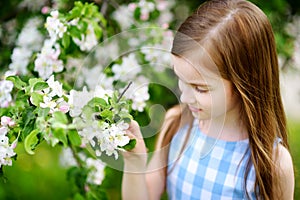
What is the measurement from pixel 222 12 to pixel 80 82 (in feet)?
1.36

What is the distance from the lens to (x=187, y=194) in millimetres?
1656

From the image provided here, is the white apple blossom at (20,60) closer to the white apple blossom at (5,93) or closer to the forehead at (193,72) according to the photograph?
the white apple blossom at (5,93)

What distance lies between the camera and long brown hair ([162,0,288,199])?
139 centimetres

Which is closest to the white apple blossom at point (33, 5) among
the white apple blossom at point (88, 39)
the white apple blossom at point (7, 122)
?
the white apple blossom at point (88, 39)

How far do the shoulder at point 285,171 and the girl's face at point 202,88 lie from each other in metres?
0.22

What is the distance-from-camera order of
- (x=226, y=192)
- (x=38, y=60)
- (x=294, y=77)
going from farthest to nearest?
(x=294, y=77) < (x=38, y=60) < (x=226, y=192)

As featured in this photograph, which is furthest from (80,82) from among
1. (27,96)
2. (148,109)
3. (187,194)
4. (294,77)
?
(294,77)

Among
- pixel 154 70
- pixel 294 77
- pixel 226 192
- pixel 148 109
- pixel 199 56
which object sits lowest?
pixel 294 77

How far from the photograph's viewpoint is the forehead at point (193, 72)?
1335 millimetres

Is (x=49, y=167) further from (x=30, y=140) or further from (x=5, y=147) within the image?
(x=30, y=140)

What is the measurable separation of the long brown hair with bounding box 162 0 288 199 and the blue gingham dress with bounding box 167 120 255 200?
51 mm

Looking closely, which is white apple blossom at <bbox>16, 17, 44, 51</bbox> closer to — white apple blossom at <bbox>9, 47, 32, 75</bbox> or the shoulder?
white apple blossom at <bbox>9, 47, 32, 75</bbox>

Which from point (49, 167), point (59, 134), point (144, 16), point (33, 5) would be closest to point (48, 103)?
point (59, 134)

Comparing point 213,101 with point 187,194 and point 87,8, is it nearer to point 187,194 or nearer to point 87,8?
point 187,194
